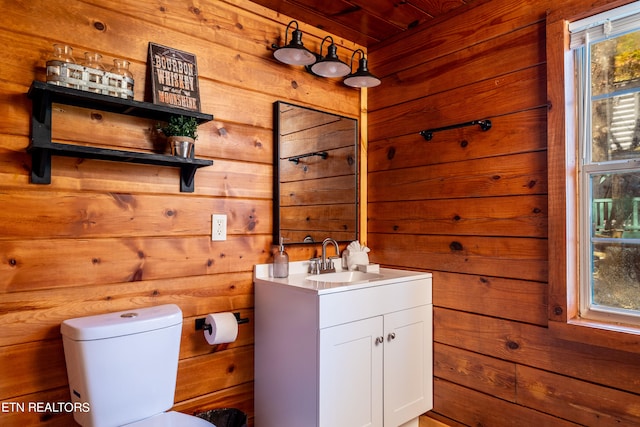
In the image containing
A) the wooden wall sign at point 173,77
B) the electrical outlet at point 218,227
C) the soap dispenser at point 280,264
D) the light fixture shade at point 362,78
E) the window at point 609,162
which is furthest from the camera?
the light fixture shade at point 362,78

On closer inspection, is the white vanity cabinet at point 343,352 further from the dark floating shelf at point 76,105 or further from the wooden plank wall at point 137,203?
the dark floating shelf at point 76,105

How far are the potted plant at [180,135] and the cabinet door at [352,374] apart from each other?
913 millimetres

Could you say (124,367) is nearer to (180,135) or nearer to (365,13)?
(180,135)

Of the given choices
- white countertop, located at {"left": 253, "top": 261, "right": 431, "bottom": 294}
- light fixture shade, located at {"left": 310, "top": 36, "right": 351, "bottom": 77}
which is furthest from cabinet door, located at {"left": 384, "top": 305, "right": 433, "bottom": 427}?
light fixture shade, located at {"left": 310, "top": 36, "right": 351, "bottom": 77}

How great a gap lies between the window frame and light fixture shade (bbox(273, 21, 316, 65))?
1.05 meters

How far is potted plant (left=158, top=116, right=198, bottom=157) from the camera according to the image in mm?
1624

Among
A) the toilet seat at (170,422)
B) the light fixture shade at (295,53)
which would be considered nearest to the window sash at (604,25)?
the light fixture shade at (295,53)

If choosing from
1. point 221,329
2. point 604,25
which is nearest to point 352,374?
point 221,329

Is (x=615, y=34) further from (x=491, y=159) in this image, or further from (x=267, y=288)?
(x=267, y=288)

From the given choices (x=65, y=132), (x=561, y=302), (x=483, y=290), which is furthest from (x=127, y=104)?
(x=561, y=302)

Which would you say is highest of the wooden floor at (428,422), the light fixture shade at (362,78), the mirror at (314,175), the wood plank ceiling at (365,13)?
the wood plank ceiling at (365,13)

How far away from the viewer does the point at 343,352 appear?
1699mm

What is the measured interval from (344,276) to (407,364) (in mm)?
541

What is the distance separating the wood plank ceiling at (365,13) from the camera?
2008 mm
